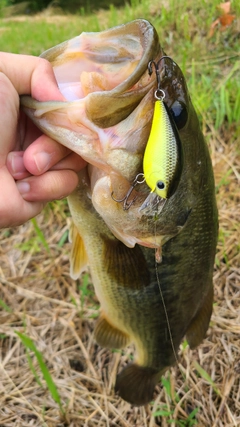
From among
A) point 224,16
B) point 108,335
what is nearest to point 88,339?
point 108,335

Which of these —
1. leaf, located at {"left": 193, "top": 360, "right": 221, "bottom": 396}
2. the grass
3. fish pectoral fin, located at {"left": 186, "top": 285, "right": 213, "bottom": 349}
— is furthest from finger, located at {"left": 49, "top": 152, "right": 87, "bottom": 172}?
leaf, located at {"left": 193, "top": 360, "right": 221, "bottom": 396}

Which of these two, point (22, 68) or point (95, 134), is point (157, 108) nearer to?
point (95, 134)

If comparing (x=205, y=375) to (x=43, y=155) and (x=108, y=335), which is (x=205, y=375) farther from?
(x=43, y=155)

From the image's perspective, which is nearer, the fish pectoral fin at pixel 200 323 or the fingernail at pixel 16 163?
the fingernail at pixel 16 163

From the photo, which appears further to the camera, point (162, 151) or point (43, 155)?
point (43, 155)

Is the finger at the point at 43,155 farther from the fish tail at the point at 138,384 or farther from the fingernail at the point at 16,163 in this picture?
the fish tail at the point at 138,384

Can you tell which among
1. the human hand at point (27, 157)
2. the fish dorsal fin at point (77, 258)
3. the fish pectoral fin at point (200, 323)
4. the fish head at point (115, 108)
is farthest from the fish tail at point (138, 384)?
the human hand at point (27, 157)

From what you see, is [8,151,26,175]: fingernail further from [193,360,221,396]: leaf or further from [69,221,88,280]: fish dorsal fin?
[193,360,221,396]: leaf
